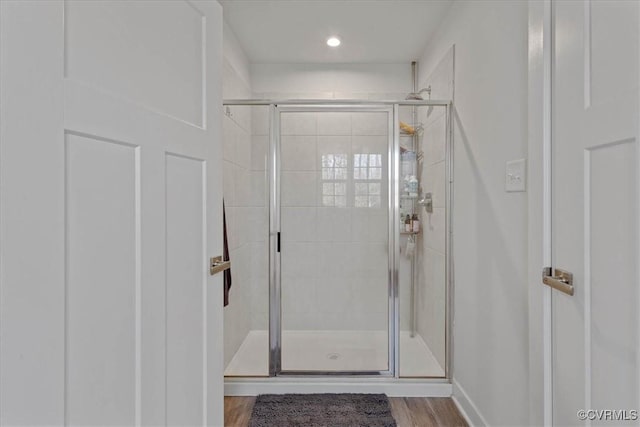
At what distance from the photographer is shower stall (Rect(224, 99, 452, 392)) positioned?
7.48 ft

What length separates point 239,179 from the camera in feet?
8.46

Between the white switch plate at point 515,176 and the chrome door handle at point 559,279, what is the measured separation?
1.24 feet

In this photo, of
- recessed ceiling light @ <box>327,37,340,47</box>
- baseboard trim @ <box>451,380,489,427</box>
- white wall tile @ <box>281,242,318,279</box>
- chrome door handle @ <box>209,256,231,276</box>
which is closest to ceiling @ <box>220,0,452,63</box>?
recessed ceiling light @ <box>327,37,340,47</box>

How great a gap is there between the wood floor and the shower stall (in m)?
0.14

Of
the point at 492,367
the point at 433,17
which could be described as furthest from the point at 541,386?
the point at 433,17

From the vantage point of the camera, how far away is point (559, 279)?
3.43ft

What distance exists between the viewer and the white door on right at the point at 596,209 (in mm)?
795

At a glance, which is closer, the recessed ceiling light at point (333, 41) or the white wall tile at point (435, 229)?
the white wall tile at point (435, 229)

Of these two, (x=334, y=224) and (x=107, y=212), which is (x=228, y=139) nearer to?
(x=334, y=224)

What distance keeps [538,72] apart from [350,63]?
2198mm

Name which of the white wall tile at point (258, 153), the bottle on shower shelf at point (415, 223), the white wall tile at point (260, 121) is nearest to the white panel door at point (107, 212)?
the white wall tile at point (260, 121)

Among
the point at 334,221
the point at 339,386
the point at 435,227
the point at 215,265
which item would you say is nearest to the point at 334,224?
the point at 334,221

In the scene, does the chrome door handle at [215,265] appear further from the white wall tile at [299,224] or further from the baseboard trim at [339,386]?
the baseboard trim at [339,386]

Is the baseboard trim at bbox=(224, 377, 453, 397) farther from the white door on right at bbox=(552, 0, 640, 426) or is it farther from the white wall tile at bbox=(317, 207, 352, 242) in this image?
the white door on right at bbox=(552, 0, 640, 426)
